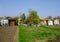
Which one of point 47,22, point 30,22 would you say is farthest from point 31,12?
point 47,22

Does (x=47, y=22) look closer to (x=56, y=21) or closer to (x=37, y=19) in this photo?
(x=56, y=21)

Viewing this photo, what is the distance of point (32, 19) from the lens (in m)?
61.6

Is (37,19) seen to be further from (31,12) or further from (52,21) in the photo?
(52,21)

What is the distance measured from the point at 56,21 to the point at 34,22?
1306 cm

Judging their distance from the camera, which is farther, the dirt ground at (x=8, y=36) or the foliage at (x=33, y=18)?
the foliage at (x=33, y=18)

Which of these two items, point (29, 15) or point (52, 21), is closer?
point (29, 15)

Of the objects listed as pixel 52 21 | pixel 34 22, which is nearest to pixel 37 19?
pixel 34 22

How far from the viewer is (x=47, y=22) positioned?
7288 cm

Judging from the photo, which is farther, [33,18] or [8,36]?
[33,18]

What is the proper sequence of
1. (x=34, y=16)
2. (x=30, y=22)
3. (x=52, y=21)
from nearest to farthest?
(x=30, y=22) → (x=34, y=16) → (x=52, y=21)

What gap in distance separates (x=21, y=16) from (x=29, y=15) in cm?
767

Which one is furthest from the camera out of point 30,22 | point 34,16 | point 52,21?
point 52,21

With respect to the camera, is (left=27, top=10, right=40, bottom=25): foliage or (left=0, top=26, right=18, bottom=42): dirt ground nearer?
(left=0, top=26, right=18, bottom=42): dirt ground

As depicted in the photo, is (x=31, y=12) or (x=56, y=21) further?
(x=56, y=21)
